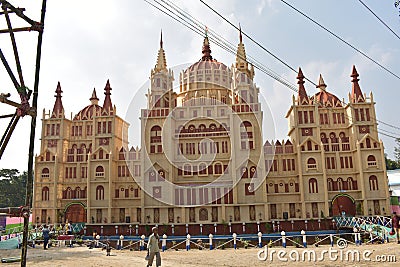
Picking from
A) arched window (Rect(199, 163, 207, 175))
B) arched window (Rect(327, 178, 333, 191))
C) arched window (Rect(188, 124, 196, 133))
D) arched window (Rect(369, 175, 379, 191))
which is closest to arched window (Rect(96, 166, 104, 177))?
arched window (Rect(188, 124, 196, 133))

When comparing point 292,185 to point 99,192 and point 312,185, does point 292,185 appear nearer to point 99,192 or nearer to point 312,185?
point 312,185

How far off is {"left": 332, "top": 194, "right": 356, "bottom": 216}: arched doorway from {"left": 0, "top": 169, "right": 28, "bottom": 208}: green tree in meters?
53.2

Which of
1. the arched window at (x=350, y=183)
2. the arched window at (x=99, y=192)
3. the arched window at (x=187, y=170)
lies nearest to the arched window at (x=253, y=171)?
the arched window at (x=187, y=170)

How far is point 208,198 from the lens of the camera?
131ft

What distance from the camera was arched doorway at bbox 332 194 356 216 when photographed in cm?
4081

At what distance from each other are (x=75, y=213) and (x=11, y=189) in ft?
106

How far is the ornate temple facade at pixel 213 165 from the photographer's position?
40.1 metres

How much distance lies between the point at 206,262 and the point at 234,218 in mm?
23753

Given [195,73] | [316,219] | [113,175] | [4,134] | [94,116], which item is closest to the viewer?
[4,134]

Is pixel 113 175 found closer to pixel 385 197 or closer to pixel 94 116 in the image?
pixel 94 116

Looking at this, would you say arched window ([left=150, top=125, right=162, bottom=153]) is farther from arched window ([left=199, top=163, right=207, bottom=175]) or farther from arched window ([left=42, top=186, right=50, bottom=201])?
arched window ([left=42, top=186, right=50, bottom=201])

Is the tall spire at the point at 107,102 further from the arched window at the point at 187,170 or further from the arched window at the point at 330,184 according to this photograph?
the arched window at the point at 330,184

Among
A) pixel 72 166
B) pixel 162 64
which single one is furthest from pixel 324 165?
pixel 72 166

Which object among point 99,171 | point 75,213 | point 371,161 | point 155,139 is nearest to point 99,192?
point 99,171
